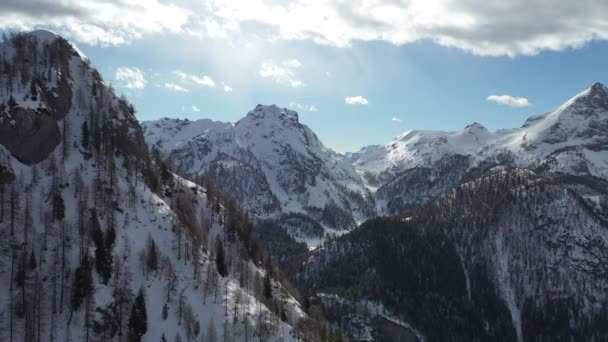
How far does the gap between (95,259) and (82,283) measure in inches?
433

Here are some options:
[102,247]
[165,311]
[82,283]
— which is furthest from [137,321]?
[102,247]

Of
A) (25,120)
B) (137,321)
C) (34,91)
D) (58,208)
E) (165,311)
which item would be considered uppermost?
(34,91)

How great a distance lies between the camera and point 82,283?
151000mm

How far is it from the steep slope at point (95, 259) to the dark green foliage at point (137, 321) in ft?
0.89

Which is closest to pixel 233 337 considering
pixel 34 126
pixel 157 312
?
pixel 157 312

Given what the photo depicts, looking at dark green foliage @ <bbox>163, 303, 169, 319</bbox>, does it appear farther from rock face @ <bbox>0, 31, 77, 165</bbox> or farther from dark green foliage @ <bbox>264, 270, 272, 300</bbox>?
rock face @ <bbox>0, 31, 77, 165</bbox>

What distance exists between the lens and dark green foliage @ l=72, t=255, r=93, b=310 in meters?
149

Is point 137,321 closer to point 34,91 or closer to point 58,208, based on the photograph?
point 58,208

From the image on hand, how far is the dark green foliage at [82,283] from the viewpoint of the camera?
149 meters

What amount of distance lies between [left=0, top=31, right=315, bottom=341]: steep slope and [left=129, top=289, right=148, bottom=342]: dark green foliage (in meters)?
0.27

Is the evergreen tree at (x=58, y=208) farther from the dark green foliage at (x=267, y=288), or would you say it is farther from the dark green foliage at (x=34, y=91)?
the dark green foliage at (x=267, y=288)

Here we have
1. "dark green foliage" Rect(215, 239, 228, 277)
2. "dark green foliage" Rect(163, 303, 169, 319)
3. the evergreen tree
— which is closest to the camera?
"dark green foliage" Rect(163, 303, 169, 319)

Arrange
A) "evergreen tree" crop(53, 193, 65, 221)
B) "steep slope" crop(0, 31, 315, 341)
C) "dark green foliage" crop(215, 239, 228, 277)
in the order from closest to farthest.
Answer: "steep slope" crop(0, 31, 315, 341), "evergreen tree" crop(53, 193, 65, 221), "dark green foliage" crop(215, 239, 228, 277)

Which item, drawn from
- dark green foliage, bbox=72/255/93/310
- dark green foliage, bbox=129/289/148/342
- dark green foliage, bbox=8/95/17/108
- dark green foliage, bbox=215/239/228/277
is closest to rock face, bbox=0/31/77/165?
dark green foliage, bbox=8/95/17/108
